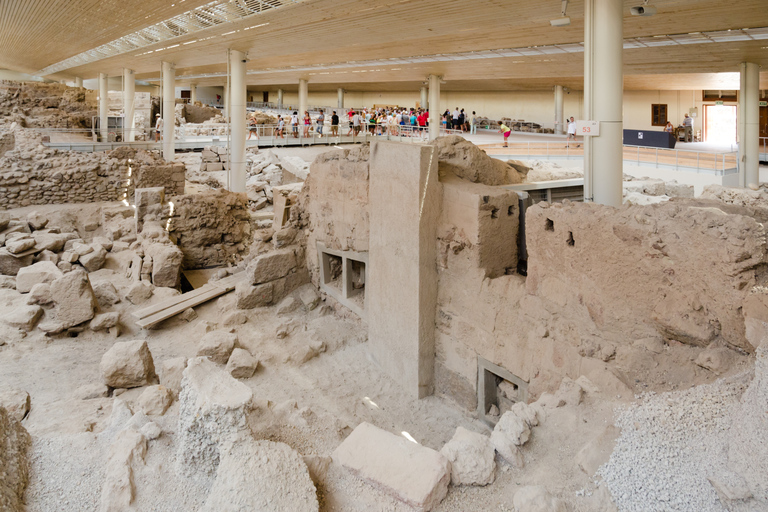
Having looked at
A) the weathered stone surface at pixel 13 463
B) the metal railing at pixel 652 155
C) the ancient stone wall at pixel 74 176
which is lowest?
the weathered stone surface at pixel 13 463

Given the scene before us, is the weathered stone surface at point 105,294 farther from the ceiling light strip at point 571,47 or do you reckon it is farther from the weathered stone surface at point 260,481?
the ceiling light strip at point 571,47

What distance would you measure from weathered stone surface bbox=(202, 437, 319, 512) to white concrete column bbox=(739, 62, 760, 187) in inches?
631

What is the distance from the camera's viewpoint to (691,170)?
1681cm

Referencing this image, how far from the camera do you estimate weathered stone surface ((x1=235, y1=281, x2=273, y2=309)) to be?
891 cm

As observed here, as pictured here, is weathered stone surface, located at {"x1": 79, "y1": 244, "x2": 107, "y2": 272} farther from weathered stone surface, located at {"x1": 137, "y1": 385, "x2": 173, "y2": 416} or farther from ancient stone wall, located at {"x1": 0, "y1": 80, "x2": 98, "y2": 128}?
ancient stone wall, located at {"x1": 0, "y1": 80, "x2": 98, "y2": 128}

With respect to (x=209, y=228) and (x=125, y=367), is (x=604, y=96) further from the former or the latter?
(x=209, y=228)

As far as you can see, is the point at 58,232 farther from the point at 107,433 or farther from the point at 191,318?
the point at 107,433

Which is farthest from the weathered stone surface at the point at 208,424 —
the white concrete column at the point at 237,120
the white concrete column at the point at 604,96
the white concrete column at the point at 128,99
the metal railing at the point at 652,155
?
the white concrete column at the point at 128,99

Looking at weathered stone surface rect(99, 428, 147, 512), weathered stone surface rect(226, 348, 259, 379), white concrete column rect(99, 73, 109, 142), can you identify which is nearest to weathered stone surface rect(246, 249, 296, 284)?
weathered stone surface rect(226, 348, 259, 379)

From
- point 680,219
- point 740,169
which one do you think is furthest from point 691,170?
point 680,219

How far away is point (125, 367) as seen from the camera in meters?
6.21

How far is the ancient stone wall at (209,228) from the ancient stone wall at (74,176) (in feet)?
10.0

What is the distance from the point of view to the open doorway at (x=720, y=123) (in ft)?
83.0

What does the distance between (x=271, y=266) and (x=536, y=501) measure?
6394 millimetres
